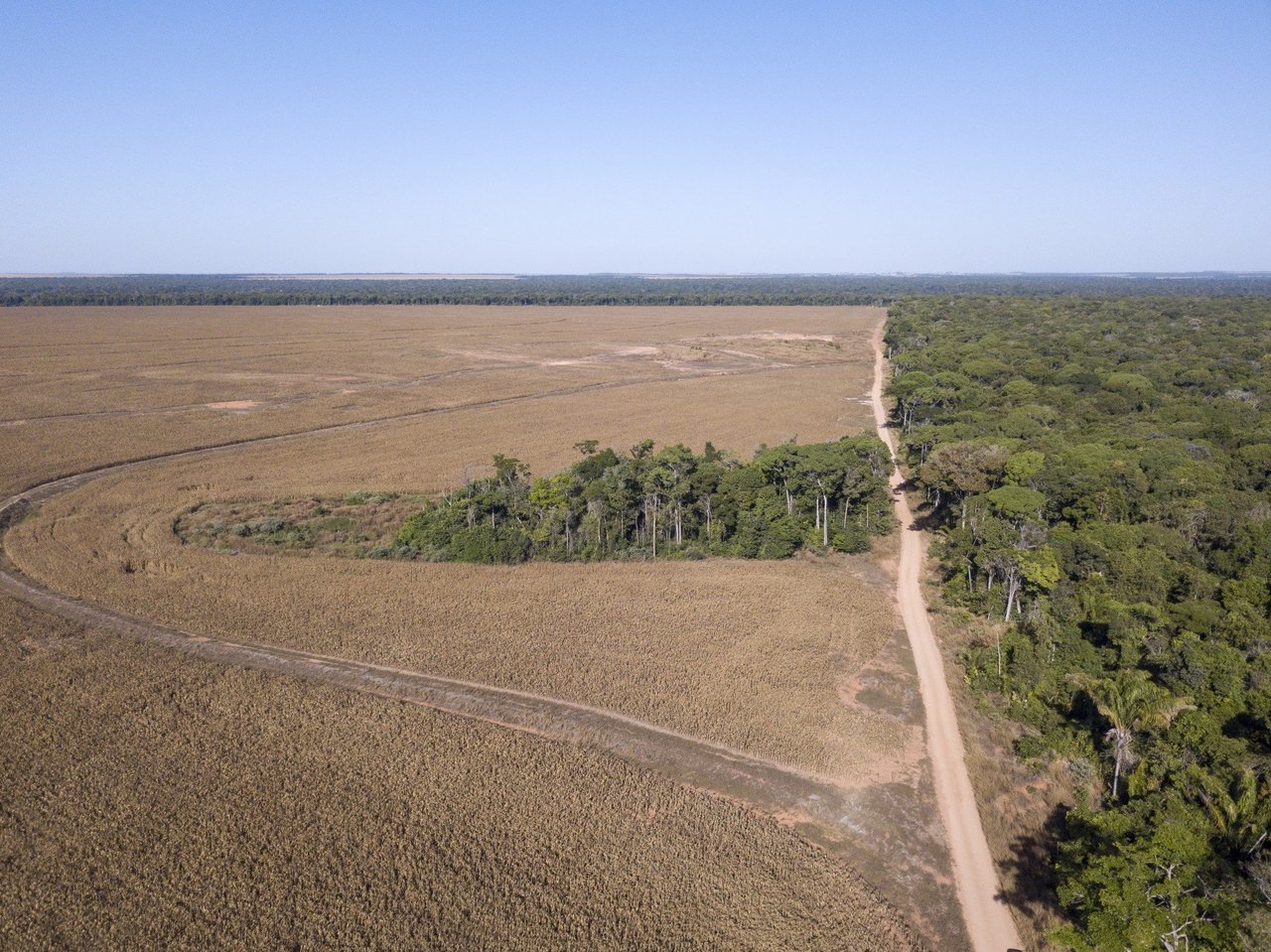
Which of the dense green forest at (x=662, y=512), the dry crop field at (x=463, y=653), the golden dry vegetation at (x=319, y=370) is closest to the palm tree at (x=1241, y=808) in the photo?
the dry crop field at (x=463, y=653)

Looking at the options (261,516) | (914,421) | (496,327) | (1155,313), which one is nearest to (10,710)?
(261,516)

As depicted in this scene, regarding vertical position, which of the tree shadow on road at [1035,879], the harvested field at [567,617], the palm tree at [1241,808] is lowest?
the tree shadow on road at [1035,879]

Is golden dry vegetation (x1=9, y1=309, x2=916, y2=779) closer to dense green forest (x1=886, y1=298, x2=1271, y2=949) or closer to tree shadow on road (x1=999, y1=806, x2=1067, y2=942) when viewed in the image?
tree shadow on road (x1=999, y1=806, x2=1067, y2=942)

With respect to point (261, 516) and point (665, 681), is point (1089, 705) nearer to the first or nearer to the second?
point (665, 681)

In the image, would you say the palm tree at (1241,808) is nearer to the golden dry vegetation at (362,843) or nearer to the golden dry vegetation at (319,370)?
the golden dry vegetation at (362,843)

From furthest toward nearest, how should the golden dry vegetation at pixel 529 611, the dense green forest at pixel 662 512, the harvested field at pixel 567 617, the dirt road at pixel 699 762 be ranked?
the dense green forest at pixel 662 512, the golden dry vegetation at pixel 529 611, the harvested field at pixel 567 617, the dirt road at pixel 699 762

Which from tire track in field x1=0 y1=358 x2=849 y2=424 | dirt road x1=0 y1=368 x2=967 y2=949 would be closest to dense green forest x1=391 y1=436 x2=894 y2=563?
dirt road x1=0 y1=368 x2=967 y2=949

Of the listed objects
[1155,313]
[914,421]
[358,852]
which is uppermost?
[1155,313]
